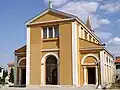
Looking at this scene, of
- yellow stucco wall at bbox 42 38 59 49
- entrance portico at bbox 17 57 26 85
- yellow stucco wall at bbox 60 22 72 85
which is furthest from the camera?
entrance portico at bbox 17 57 26 85

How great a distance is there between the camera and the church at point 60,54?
35.3 m

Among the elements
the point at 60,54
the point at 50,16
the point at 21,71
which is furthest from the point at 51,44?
the point at 21,71

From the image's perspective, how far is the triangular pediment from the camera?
37.4m

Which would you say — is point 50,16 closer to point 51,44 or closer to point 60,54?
point 51,44

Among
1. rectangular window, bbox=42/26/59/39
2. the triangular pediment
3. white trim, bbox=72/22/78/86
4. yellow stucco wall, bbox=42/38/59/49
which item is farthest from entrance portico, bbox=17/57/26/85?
white trim, bbox=72/22/78/86

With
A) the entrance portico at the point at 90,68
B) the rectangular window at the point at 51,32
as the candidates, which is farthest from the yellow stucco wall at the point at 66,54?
the entrance portico at the point at 90,68

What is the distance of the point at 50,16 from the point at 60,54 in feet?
21.1

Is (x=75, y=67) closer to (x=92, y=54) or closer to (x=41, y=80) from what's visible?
(x=92, y=54)

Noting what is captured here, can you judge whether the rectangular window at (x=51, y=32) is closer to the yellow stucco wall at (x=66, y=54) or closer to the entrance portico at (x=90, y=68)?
the yellow stucco wall at (x=66, y=54)

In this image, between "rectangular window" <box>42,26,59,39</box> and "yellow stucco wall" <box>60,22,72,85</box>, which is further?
"rectangular window" <box>42,26,59,39</box>

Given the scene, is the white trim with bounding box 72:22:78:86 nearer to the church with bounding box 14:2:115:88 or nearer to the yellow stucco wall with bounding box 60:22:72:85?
the church with bounding box 14:2:115:88

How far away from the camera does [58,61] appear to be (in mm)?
36688

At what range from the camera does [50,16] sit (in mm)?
38656

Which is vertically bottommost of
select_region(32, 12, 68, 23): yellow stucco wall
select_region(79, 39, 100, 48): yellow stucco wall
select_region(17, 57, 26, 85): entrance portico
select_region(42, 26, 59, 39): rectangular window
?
select_region(17, 57, 26, 85): entrance portico
